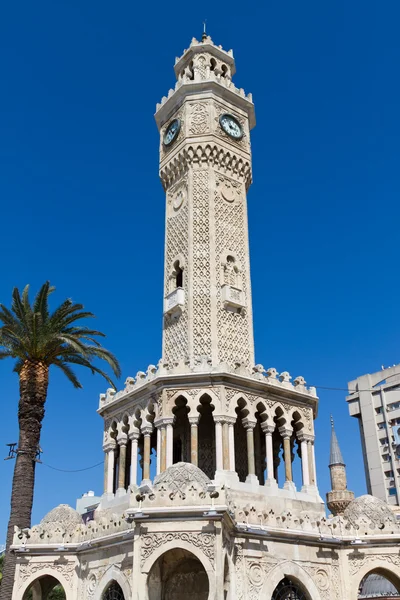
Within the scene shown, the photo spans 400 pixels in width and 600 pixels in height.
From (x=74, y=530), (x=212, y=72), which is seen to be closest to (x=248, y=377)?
(x=74, y=530)

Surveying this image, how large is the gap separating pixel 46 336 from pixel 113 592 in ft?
30.2

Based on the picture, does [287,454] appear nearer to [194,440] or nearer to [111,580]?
[194,440]

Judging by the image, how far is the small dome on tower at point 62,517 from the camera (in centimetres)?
2063

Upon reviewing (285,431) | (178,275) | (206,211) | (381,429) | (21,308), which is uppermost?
(381,429)

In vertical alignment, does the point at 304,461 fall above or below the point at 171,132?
below

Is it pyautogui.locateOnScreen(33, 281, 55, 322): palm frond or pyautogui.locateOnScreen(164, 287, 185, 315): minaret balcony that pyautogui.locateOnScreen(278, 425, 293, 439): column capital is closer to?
pyautogui.locateOnScreen(164, 287, 185, 315): minaret balcony

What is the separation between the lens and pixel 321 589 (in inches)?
731

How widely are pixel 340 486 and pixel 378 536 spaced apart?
48.0m

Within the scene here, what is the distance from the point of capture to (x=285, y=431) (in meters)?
22.2

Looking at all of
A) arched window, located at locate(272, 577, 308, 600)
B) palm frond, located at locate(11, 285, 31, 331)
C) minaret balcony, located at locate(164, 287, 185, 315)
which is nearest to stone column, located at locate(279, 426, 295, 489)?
arched window, located at locate(272, 577, 308, 600)

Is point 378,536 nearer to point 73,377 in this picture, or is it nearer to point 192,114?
point 73,377

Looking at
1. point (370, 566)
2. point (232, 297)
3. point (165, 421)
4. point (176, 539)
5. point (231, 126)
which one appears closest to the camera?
point (176, 539)

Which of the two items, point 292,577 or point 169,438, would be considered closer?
point 292,577

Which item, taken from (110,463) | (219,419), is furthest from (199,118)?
(110,463)
